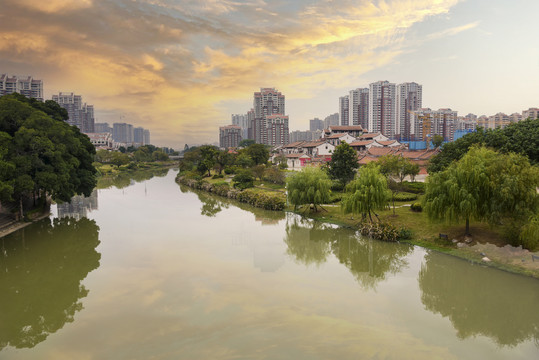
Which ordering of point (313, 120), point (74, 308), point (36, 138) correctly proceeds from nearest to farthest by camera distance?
point (74, 308) < point (36, 138) < point (313, 120)

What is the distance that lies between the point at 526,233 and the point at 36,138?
20860 millimetres

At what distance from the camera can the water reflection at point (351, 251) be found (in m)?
12.6

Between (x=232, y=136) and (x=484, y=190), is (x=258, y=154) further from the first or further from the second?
(x=232, y=136)

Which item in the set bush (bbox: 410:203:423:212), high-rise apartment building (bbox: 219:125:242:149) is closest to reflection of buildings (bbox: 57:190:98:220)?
bush (bbox: 410:203:423:212)

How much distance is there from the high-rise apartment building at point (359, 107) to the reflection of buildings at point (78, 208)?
7336cm

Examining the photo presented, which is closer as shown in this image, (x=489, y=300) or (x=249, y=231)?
(x=489, y=300)

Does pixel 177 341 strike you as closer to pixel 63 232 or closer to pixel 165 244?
pixel 165 244

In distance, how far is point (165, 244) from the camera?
15.6 metres

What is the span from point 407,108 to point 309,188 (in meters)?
80.2

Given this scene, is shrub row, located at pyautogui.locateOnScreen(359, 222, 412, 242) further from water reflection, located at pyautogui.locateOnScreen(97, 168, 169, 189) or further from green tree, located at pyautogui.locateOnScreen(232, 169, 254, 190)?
water reflection, located at pyautogui.locateOnScreen(97, 168, 169, 189)

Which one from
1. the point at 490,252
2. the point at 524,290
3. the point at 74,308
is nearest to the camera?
the point at 74,308

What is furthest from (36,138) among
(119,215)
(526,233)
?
(526,233)

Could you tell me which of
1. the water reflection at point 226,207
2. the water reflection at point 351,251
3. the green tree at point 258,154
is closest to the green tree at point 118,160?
the green tree at point 258,154

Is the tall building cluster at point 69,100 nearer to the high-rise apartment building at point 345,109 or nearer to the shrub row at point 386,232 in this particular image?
the shrub row at point 386,232
